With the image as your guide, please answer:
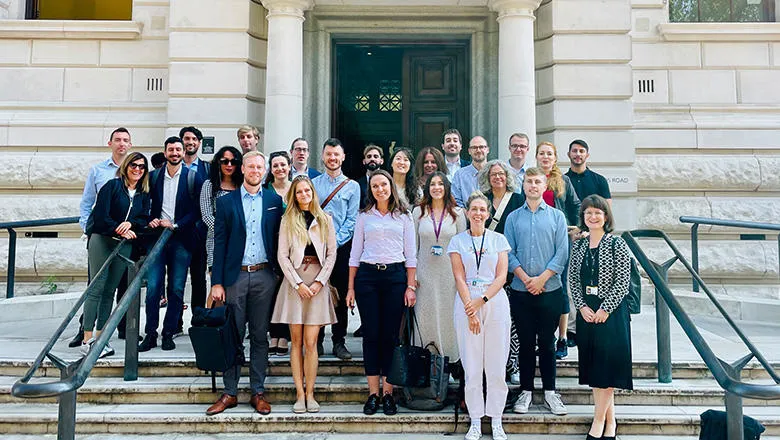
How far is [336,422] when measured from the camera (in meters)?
4.64

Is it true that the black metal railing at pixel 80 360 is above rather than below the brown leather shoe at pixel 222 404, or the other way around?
above

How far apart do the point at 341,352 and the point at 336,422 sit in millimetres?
902

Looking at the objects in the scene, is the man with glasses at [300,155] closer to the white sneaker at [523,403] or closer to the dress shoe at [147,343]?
the dress shoe at [147,343]

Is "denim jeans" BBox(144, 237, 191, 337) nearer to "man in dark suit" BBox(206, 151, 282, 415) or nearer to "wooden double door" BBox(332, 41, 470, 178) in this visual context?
"man in dark suit" BBox(206, 151, 282, 415)

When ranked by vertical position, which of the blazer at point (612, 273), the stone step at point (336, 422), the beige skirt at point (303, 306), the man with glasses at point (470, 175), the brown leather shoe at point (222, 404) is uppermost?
the man with glasses at point (470, 175)

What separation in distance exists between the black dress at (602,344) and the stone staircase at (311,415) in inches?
23.1

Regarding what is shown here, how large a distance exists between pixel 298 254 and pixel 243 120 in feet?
16.8

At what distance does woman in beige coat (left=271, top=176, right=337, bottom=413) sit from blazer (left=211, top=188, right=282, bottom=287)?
0.14m

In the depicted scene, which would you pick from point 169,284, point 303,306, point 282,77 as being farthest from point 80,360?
point 282,77

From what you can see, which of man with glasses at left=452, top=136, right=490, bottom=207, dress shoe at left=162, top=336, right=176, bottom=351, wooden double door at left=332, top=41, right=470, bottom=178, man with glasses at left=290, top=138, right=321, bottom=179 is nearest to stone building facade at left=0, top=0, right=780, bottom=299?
wooden double door at left=332, top=41, right=470, bottom=178

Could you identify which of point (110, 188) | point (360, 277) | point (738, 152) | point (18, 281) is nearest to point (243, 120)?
point (110, 188)

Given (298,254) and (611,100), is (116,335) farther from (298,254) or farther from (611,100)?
(611,100)

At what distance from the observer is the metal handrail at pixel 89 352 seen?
362 centimetres

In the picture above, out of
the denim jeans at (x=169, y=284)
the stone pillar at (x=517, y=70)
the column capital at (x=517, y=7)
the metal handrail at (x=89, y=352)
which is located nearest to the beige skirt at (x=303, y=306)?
the metal handrail at (x=89, y=352)
